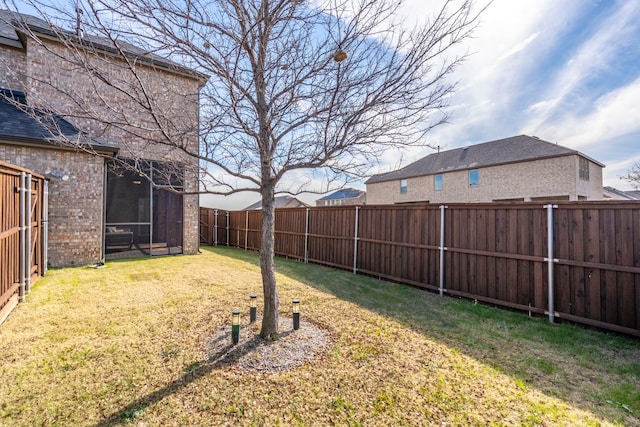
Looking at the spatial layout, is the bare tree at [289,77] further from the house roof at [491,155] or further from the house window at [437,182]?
the house window at [437,182]

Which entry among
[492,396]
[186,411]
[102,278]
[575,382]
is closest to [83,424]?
[186,411]

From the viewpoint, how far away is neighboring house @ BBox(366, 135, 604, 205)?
674 inches

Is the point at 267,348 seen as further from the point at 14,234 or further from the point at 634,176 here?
the point at 634,176

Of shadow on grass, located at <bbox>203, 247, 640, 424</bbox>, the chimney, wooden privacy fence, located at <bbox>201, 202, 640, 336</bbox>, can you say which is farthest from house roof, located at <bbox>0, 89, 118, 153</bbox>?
shadow on grass, located at <bbox>203, 247, 640, 424</bbox>

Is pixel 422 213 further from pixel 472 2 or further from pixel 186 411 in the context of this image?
pixel 186 411

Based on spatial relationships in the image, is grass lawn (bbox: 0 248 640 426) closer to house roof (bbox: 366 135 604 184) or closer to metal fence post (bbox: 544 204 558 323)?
metal fence post (bbox: 544 204 558 323)

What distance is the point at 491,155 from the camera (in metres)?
20.7

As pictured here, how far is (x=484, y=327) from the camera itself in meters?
4.20

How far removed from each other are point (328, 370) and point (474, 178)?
21774 mm

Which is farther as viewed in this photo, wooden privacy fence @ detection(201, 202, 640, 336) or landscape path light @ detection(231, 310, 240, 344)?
wooden privacy fence @ detection(201, 202, 640, 336)

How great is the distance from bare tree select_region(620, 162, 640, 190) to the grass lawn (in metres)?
24.5

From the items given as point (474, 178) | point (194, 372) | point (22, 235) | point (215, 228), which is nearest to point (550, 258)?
point (194, 372)

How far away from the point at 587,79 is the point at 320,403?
11.6 metres

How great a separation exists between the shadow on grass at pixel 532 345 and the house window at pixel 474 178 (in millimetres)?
17867
